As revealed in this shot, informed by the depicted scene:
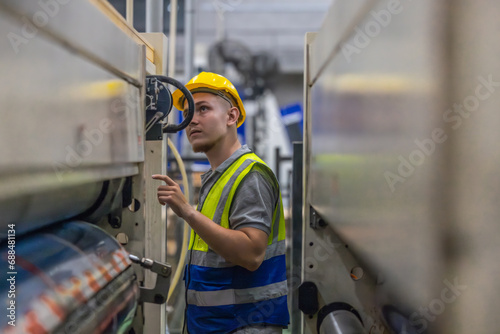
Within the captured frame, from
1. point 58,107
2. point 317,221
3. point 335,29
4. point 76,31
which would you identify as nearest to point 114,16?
point 76,31

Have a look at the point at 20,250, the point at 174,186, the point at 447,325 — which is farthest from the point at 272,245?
the point at 447,325

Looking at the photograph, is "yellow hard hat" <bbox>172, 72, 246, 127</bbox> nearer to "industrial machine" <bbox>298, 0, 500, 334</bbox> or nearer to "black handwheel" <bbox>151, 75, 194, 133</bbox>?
"black handwheel" <bbox>151, 75, 194, 133</bbox>

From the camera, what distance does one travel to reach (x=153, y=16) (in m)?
1.95

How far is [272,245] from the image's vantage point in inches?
54.9

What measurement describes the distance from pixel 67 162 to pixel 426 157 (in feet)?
1.86

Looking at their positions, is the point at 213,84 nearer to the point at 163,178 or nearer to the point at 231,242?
the point at 163,178

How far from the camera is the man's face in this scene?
1437 mm

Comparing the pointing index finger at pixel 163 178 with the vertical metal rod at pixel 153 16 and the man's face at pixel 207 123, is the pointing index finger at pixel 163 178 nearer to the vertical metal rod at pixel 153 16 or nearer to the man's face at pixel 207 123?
the man's face at pixel 207 123

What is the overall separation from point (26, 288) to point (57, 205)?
21cm

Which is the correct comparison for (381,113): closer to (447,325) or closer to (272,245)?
(447,325)

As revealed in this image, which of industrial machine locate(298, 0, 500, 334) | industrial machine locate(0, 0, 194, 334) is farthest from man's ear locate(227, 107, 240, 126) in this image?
industrial machine locate(298, 0, 500, 334)

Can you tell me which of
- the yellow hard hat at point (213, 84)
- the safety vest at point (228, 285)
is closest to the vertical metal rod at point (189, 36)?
the yellow hard hat at point (213, 84)

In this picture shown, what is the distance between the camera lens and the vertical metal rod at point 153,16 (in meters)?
1.94

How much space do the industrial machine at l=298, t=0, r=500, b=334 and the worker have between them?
0.43 meters
